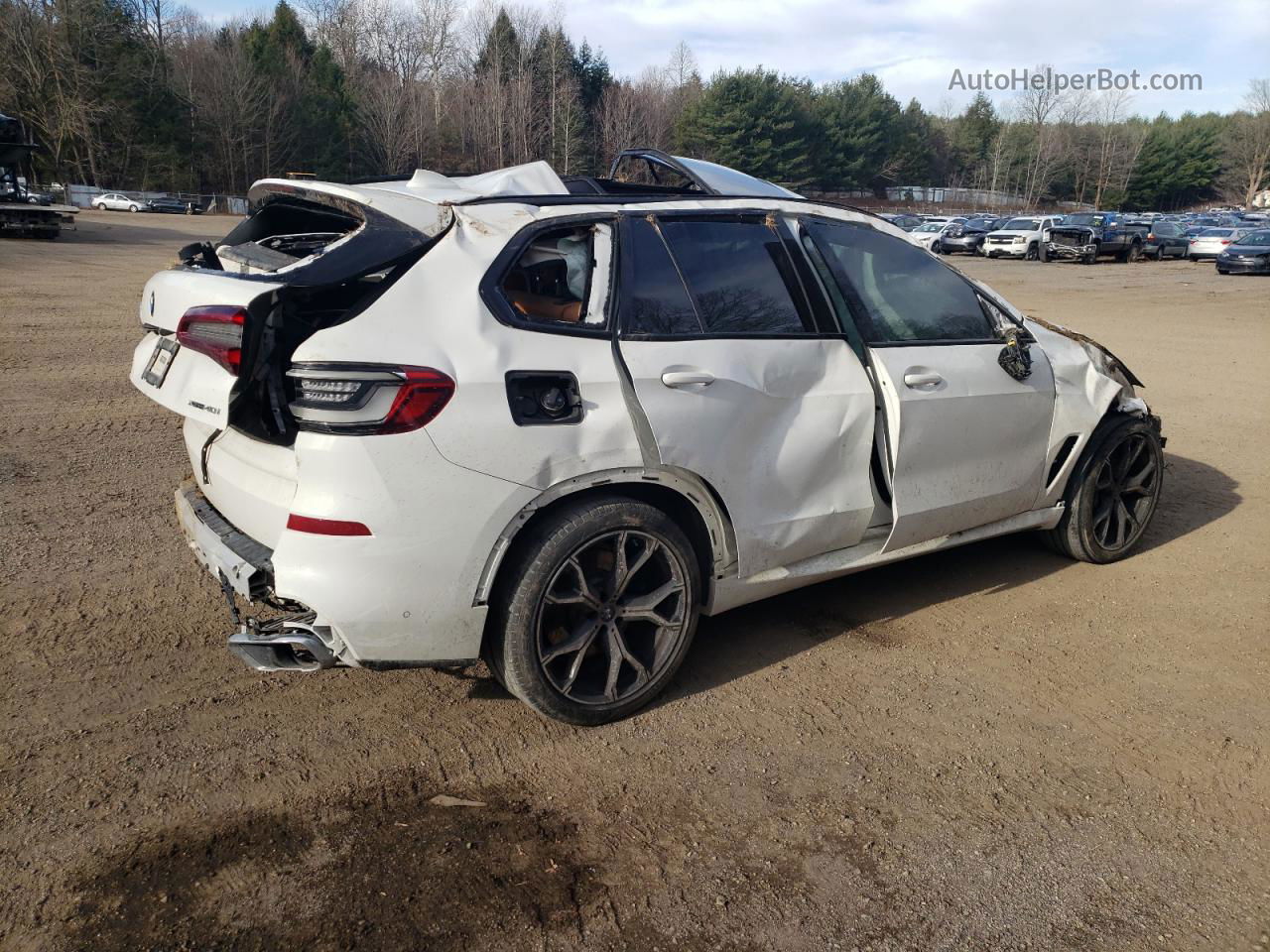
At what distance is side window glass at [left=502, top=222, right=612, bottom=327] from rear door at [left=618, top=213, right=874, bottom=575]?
0.09 m

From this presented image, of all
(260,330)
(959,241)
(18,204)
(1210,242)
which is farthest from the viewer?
(959,241)

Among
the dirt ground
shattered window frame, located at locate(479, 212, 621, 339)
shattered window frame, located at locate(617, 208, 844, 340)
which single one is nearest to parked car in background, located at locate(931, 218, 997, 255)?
the dirt ground

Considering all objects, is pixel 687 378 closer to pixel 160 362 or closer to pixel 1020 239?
pixel 160 362

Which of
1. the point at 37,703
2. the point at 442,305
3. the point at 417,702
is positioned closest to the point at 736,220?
the point at 442,305

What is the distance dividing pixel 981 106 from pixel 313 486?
4529 inches

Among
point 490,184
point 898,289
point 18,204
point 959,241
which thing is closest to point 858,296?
point 898,289

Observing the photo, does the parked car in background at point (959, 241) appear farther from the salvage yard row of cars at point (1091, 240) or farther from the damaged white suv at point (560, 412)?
the damaged white suv at point (560, 412)

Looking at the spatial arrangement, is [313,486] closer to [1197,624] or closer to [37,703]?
[37,703]

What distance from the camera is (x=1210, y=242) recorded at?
37375 millimetres

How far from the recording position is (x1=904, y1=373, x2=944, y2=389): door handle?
3.99m

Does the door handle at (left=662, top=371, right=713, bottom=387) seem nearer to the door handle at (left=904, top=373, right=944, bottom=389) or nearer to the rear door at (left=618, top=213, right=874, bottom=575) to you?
the rear door at (left=618, top=213, right=874, bottom=575)

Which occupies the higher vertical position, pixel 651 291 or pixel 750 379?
pixel 651 291

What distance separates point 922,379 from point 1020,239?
35973mm

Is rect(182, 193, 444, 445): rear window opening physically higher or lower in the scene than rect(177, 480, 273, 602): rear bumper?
higher
